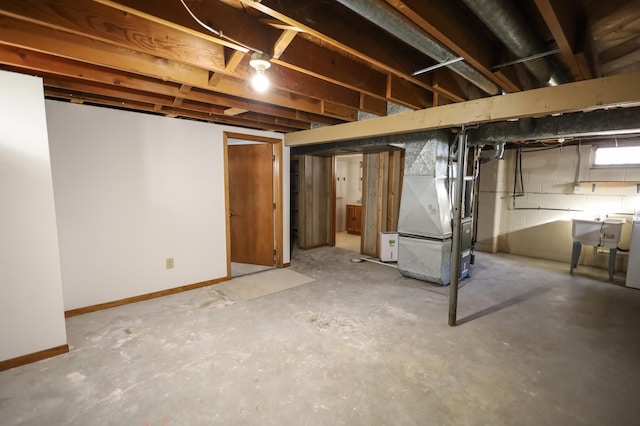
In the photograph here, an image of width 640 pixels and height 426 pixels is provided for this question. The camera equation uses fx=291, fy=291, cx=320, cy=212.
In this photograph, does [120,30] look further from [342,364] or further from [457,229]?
[457,229]

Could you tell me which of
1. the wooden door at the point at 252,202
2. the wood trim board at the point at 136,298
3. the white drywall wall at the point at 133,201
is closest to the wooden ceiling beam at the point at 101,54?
the white drywall wall at the point at 133,201

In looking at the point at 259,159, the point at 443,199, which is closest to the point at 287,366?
the point at 443,199

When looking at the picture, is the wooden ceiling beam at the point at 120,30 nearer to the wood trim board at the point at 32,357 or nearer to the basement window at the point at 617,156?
the wood trim board at the point at 32,357

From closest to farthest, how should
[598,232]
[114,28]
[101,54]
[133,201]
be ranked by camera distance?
[114,28] < [101,54] < [133,201] < [598,232]

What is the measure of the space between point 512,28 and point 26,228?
3258 mm

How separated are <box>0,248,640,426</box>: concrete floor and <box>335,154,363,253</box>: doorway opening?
4048 millimetres

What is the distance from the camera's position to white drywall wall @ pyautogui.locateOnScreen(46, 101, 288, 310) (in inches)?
111

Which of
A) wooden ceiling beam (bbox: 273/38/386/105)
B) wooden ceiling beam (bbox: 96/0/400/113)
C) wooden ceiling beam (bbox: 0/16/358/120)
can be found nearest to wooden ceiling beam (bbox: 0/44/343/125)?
wooden ceiling beam (bbox: 0/16/358/120)

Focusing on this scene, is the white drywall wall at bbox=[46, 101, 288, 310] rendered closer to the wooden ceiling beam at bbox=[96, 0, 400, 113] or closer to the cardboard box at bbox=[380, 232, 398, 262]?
the wooden ceiling beam at bbox=[96, 0, 400, 113]

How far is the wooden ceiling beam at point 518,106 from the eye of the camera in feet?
6.29

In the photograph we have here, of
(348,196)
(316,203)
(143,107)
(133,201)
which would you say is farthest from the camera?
(348,196)

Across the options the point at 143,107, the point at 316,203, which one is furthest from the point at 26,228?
the point at 316,203

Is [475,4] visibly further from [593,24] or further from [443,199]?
[443,199]

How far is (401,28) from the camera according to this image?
1.40 meters
